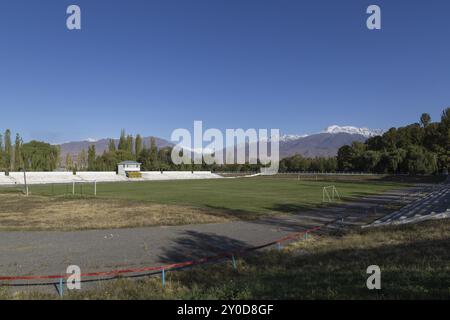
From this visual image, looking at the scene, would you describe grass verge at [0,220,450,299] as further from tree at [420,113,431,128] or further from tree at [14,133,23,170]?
tree at [420,113,431,128]

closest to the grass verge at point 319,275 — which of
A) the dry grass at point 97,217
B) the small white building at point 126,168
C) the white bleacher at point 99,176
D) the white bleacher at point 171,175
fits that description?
the dry grass at point 97,217

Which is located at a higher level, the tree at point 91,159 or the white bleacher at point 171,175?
the tree at point 91,159

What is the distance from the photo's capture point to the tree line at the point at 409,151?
314ft

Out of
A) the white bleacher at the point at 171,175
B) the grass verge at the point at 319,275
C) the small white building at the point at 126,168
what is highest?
the small white building at the point at 126,168

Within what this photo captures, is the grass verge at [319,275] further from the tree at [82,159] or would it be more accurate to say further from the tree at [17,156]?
the tree at [82,159]

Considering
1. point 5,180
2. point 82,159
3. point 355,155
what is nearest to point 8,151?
point 5,180

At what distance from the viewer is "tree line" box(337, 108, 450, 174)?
95688mm

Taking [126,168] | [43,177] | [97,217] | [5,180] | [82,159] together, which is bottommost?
[97,217]

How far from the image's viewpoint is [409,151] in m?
99.9

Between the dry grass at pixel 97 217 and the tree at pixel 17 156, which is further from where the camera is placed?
the tree at pixel 17 156

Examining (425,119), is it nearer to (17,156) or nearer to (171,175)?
(171,175)

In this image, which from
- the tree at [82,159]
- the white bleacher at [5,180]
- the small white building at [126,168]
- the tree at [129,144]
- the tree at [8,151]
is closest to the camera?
the white bleacher at [5,180]

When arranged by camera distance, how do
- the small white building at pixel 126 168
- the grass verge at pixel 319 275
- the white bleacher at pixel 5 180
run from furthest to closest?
the small white building at pixel 126 168, the white bleacher at pixel 5 180, the grass verge at pixel 319 275

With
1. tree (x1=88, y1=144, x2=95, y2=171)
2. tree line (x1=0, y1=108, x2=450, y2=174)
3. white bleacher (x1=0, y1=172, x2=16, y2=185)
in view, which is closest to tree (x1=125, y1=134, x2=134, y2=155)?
tree line (x1=0, y1=108, x2=450, y2=174)
